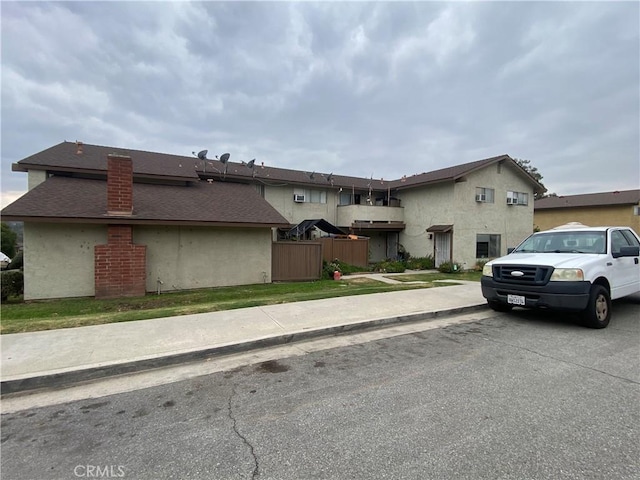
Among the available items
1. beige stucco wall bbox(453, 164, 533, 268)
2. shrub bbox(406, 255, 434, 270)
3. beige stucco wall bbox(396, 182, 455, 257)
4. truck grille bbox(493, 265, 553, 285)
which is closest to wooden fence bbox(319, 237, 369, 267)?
shrub bbox(406, 255, 434, 270)

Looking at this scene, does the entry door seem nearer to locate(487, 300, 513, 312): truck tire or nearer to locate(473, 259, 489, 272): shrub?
locate(473, 259, 489, 272): shrub

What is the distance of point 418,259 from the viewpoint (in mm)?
20594

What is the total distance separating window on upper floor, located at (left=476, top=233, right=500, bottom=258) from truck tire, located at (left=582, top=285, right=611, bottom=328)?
1447 centimetres

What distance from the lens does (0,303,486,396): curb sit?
156 inches

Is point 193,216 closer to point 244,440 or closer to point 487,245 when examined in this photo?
point 244,440

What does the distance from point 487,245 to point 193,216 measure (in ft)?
57.5

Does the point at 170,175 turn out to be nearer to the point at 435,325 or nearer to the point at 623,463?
the point at 435,325

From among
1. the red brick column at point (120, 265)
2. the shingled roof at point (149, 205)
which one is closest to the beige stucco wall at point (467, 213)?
the shingled roof at point (149, 205)

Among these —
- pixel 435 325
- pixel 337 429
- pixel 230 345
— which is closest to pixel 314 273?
pixel 435 325

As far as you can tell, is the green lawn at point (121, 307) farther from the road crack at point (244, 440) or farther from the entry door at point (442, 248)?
the entry door at point (442, 248)

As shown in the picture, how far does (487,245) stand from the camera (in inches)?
817

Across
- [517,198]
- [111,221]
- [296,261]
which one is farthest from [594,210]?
[111,221]

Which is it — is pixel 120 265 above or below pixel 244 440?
above

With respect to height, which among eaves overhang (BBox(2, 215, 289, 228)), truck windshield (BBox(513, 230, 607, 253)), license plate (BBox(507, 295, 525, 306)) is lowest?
license plate (BBox(507, 295, 525, 306))
